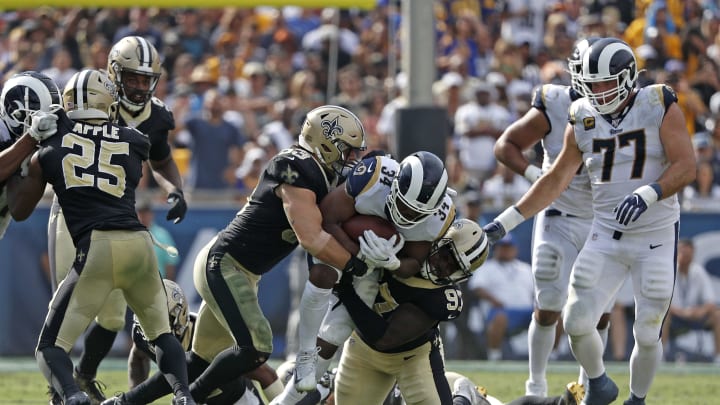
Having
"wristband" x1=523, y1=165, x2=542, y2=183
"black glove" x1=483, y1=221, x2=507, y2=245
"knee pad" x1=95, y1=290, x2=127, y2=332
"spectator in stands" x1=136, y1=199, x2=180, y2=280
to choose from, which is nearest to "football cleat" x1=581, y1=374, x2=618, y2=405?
"black glove" x1=483, y1=221, x2=507, y2=245

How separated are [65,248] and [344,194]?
6.35 ft

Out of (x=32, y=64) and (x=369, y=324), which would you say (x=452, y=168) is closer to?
(x=32, y=64)

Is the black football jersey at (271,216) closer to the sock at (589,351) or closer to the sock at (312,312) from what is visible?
the sock at (312,312)

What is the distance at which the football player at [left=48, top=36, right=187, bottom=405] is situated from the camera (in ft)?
24.0

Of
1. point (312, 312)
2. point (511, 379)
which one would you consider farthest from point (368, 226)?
point (511, 379)

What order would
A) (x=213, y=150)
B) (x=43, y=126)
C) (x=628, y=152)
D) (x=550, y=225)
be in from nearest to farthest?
(x=43, y=126) < (x=628, y=152) < (x=550, y=225) < (x=213, y=150)

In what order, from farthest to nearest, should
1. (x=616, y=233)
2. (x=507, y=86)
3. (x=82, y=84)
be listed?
(x=507, y=86)
(x=616, y=233)
(x=82, y=84)

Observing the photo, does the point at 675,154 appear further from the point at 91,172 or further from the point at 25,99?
the point at 25,99

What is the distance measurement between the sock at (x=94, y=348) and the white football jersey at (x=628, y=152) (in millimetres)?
2871

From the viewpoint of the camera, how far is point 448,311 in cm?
619

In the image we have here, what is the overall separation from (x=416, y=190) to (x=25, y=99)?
2.26 meters

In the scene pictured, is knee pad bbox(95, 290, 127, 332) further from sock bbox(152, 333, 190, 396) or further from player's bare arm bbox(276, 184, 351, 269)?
player's bare arm bbox(276, 184, 351, 269)

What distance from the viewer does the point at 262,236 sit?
6.56 m

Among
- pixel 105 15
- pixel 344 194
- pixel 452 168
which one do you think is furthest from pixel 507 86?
pixel 344 194
